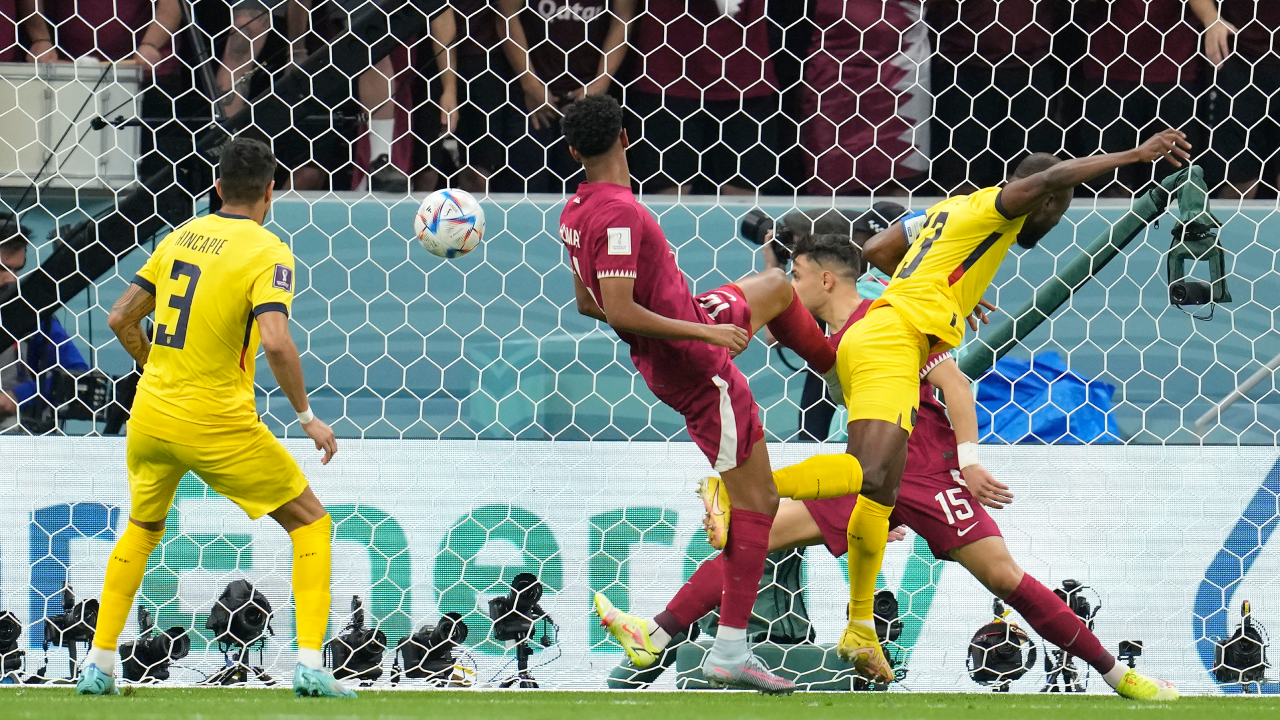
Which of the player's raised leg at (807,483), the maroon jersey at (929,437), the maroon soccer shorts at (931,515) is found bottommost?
the maroon soccer shorts at (931,515)

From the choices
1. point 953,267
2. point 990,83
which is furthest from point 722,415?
point 990,83

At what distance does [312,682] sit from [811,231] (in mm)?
2596

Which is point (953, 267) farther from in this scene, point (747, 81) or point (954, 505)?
point (747, 81)

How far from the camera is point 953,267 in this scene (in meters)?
4.67

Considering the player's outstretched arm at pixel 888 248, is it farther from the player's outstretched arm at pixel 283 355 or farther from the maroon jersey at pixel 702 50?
the player's outstretched arm at pixel 283 355

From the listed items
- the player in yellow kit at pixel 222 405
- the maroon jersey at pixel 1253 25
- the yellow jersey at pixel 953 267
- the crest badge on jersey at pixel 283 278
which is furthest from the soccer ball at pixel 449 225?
the maroon jersey at pixel 1253 25

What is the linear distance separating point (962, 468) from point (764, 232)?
162 cm

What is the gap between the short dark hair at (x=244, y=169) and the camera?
168 inches

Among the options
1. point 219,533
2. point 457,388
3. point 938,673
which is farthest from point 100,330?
point 938,673

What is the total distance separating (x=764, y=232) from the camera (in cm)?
584

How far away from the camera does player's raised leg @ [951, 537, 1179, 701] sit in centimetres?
462

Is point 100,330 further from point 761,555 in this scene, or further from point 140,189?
point 761,555

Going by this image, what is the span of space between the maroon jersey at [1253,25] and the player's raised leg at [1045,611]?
346 centimetres

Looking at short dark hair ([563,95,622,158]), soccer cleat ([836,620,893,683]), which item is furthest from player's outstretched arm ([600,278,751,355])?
soccer cleat ([836,620,893,683])
